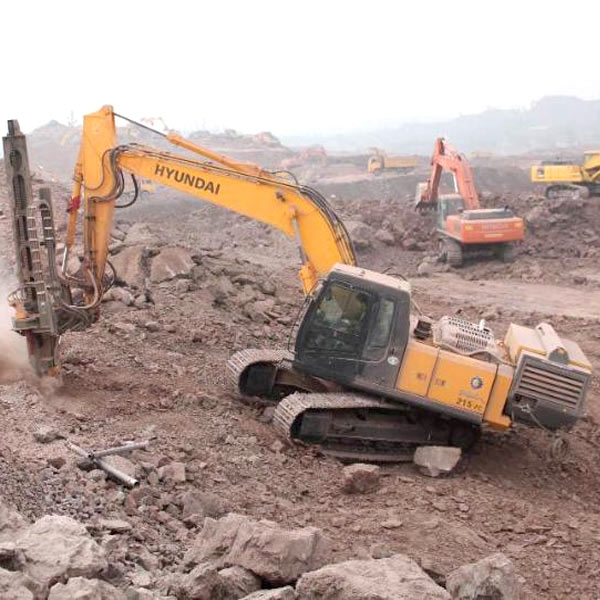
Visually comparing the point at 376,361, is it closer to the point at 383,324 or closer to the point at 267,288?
the point at 383,324

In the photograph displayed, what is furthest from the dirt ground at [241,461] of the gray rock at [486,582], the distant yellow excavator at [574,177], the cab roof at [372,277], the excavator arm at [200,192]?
the distant yellow excavator at [574,177]

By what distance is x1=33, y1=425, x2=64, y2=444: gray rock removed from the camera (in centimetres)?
701

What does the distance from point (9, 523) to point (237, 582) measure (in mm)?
1334

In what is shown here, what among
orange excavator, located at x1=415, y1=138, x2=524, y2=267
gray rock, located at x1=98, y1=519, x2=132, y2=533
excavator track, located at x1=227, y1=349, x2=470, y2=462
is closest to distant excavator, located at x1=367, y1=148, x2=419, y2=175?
orange excavator, located at x1=415, y1=138, x2=524, y2=267

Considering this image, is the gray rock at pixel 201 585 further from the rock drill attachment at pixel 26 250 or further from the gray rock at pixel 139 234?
the gray rock at pixel 139 234

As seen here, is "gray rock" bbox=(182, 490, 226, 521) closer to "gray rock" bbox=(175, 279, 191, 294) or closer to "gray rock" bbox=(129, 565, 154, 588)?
"gray rock" bbox=(129, 565, 154, 588)

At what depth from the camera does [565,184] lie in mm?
26562

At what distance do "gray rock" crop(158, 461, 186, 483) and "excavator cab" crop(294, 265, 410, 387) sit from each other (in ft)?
6.42

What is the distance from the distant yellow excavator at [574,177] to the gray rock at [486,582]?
2250cm

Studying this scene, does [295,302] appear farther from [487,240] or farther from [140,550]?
[140,550]

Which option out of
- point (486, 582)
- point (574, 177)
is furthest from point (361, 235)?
point (486, 582)

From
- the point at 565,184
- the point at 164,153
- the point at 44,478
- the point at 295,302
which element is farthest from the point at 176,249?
the point at 565,184

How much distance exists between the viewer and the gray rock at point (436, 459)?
26.9 ft

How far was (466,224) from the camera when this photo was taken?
65.0ft
